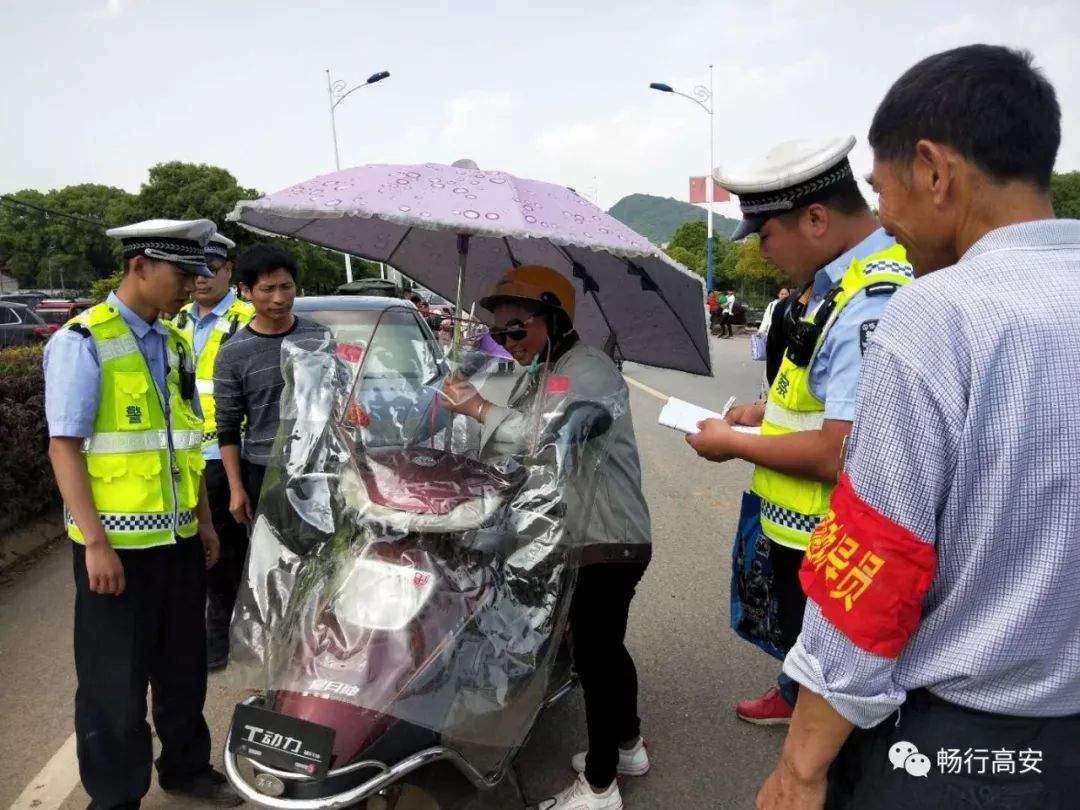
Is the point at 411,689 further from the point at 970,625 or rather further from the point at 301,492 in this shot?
the point at 970,625

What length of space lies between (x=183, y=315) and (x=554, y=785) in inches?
123

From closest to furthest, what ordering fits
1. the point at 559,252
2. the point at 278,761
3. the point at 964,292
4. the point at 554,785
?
the point at 964,292 → the point at 278,761 → the point at 554,785 → the point at 559,252

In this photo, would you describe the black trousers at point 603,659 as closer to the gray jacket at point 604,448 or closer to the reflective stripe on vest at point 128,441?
the gray jacket at point 604,448

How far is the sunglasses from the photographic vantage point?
2.48m

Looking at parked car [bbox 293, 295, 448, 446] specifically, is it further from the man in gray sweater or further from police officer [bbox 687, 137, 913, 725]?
the man in gray sweater

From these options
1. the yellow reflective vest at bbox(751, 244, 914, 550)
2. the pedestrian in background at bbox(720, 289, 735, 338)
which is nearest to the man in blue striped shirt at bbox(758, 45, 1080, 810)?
the yellow reflective vest at bbox(751, 244, 914, 550)

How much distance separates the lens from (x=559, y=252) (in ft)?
10.4

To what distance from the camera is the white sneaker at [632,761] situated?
2.79 m

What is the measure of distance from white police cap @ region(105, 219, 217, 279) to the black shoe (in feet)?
5.85

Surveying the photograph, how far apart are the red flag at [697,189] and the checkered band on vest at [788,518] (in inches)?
1438

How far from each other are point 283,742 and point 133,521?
1.11 m

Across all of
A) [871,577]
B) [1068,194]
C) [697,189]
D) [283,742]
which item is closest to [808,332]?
[871,577]

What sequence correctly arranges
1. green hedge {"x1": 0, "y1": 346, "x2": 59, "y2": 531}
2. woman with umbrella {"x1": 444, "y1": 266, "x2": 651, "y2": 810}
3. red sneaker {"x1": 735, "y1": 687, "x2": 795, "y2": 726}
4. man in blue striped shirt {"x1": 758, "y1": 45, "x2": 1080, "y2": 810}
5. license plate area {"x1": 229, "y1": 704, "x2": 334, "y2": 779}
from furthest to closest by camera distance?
green hedge {"x1": 0, "y1": 346, "x2": 59, "y2": 531} < red sneaker {"x1": 735, "y1": 687, "x2": 795, "y2": 726} < woman with umbrella {"x1": 444, "y1": 266, "x2": 651, "y2": 810} < license plate area {"x1": 229, "y1": 704, "x2": 334, "y2": 779} < man in blue striped shirt {"x1": 758, "y1": 45, "x2": 1080, "y2": 810}

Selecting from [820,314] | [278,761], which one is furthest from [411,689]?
[820,314]
